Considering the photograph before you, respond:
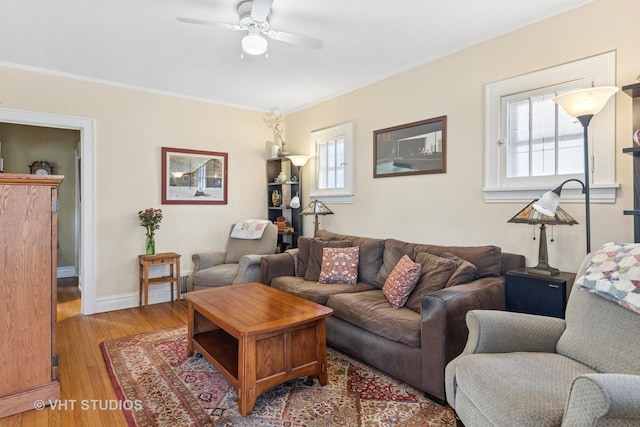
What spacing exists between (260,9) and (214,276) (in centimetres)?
278

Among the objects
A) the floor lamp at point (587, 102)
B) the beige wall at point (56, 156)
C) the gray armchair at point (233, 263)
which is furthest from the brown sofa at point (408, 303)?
the beige wall at point (56, 156)

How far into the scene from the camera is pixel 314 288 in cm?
318

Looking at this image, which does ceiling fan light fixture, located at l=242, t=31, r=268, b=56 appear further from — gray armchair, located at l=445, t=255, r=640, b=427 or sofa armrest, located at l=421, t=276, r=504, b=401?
gray armchair, located at l=445, t=255, r=640, b=427

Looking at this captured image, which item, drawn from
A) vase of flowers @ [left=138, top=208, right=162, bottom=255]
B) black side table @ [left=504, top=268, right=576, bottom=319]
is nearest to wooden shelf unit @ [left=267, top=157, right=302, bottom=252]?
vase of flowers @ [left=138, top=208, right=162, bottom=255]

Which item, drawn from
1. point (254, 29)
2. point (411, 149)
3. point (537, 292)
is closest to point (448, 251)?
point (537, 292)

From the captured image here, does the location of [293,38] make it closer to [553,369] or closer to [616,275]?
[616,275]

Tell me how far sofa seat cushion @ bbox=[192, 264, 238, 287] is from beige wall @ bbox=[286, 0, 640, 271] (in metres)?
1.30

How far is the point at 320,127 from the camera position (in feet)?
15.0

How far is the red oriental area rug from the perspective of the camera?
1998 millimetres

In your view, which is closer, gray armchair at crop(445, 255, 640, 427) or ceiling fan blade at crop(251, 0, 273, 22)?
gray armchair at crop(445, 255, 640, 427)

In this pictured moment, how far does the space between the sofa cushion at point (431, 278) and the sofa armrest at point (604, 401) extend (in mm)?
1395

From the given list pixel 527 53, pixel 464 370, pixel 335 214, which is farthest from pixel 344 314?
pixel 527 53

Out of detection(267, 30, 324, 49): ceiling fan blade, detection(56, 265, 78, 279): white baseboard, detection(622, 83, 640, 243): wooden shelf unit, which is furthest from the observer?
detection(56, 265, 78, 279): white baseboard

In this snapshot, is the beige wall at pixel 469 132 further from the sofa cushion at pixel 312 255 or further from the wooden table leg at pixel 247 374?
the wooden table leg at pixel 247 374
